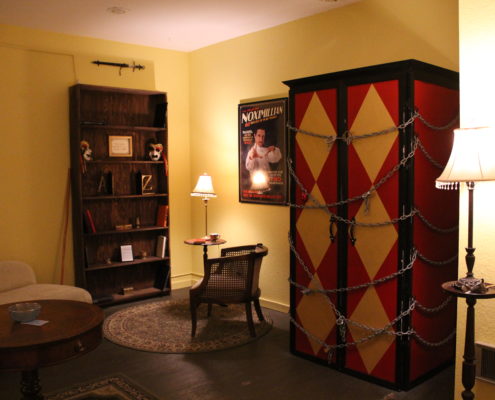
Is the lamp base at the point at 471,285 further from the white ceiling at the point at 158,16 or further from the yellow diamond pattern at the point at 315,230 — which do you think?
the white ceiling at the point at 158,16

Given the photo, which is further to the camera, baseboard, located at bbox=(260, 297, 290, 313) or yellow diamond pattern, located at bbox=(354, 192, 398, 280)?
baseboard, located at bbox=(260, 297, 290, 313)

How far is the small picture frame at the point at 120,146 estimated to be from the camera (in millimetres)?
5523

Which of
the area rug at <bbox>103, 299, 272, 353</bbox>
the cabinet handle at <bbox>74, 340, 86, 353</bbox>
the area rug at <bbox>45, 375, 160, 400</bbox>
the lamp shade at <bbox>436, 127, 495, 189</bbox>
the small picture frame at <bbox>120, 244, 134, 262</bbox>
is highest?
the lamp shade at <bbox>436, 127, 495, 189</bbox>

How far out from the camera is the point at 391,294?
3.37 metres

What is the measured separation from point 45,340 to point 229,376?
148cm

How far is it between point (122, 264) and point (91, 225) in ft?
1.83

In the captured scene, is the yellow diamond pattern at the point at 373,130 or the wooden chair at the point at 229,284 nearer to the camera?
the yellow diamond pattern at the point at 373,130

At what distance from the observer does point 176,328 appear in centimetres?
459

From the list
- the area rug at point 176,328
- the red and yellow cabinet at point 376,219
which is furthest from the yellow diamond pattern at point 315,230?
the area rug at point 176,328

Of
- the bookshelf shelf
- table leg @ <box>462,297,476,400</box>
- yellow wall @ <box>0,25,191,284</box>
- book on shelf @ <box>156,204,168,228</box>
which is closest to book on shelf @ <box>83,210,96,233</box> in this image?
the bookshelf shelf

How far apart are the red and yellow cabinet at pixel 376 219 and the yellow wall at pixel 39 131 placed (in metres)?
2.66

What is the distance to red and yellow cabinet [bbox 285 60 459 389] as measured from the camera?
10.8ft

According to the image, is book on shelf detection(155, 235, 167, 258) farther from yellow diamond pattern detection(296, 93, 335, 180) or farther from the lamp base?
the lamp base

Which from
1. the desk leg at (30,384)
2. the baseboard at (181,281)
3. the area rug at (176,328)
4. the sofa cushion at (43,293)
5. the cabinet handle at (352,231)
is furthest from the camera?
the baseboard at (181,281)
